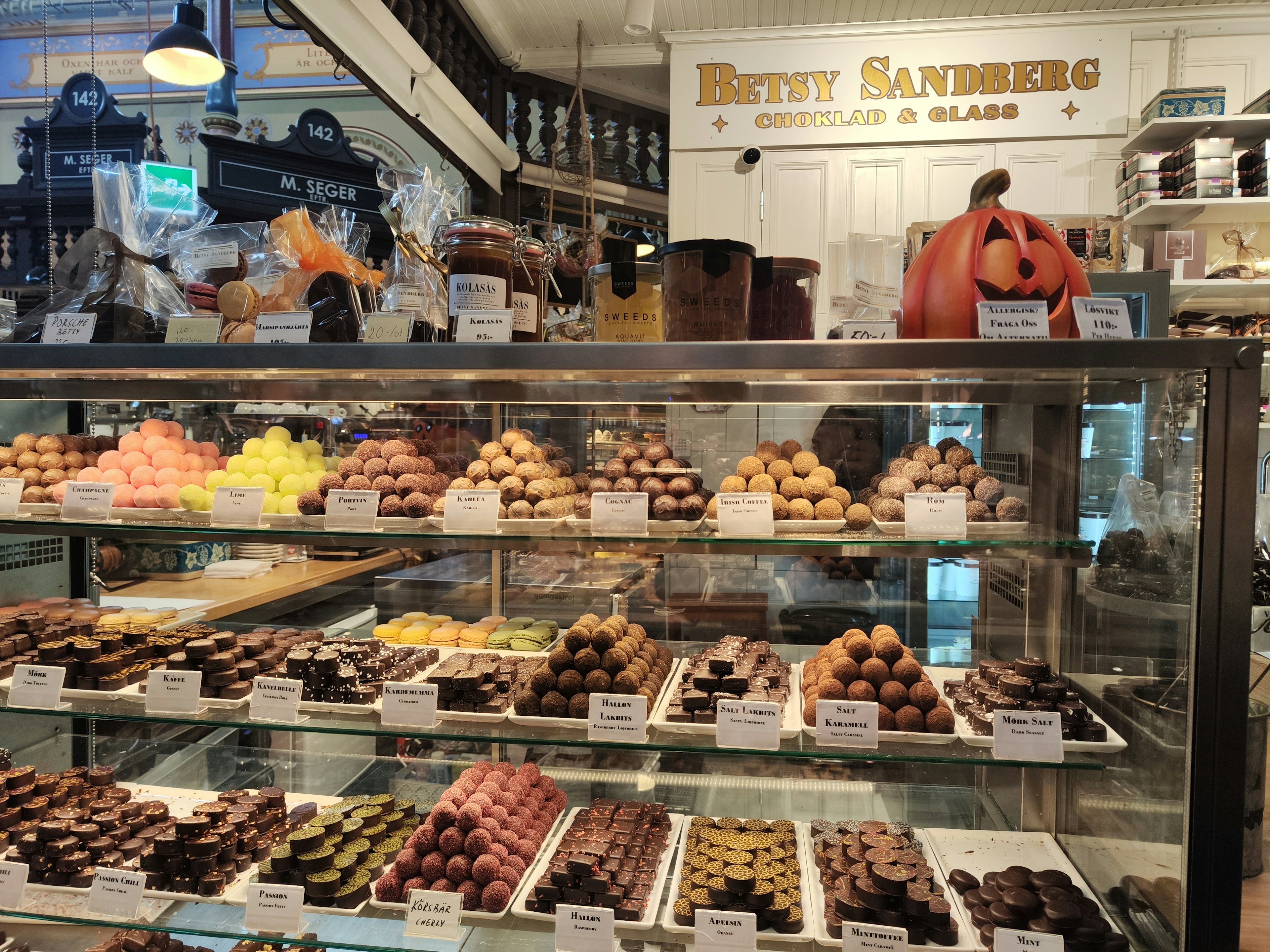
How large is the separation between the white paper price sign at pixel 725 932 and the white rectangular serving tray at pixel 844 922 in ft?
0.49

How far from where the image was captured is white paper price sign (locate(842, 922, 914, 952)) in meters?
1.60

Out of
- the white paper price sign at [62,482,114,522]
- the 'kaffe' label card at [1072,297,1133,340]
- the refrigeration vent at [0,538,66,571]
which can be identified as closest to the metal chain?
the refrigeration vent at [0,538,66,571]

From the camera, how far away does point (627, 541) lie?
5.82 feet

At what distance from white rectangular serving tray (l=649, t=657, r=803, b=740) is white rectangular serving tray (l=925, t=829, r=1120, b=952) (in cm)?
53

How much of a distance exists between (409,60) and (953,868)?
3816mm

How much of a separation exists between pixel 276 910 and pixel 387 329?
128 centimetres

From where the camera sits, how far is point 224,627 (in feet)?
8.22

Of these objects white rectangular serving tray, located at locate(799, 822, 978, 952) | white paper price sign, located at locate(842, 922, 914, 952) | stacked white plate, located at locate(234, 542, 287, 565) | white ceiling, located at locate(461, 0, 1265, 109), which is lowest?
white rectangular serving tray, located at locate(799, 822, 978, 952)

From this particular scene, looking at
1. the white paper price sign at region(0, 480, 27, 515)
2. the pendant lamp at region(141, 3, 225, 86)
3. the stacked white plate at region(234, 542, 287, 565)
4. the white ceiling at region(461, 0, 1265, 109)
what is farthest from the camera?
the white ceiling at region(461, 0, 1265, 109)

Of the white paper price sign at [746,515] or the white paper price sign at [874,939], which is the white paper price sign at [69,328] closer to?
the white paper price sign at [746,515]

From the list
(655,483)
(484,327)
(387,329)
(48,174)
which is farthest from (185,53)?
(655,483)

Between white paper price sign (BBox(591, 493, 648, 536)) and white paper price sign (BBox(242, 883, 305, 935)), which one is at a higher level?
white paper price sign (BBox(591, 493, 648, 536))

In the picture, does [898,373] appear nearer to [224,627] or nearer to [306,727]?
[306,727]

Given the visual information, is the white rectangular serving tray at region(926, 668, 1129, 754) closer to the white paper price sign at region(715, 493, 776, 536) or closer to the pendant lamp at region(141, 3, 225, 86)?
the white paper price sign at region(715, 493, 776, 536)
